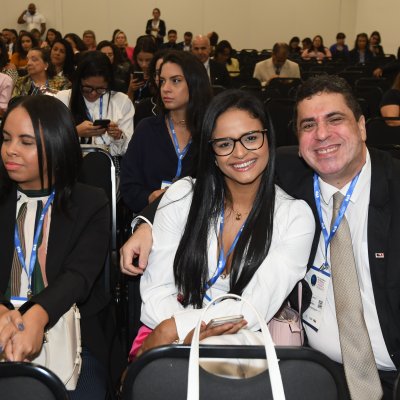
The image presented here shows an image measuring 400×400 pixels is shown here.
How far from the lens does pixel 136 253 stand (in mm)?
2018

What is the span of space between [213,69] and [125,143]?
4.20 meters

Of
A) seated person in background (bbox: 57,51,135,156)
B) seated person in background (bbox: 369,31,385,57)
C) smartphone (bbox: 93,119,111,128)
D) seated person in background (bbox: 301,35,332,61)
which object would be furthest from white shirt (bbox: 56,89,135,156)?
seated person in background (bbox: 369,31,385,57)

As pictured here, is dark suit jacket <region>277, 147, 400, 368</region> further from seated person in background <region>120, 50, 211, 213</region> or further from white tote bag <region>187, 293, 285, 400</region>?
seated person in background <region>120, 50, 211, 213</region>

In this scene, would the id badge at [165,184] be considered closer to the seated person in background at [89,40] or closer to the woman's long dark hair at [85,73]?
the woman's long dark hair at [85,73]

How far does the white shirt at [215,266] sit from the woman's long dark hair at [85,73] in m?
2.12

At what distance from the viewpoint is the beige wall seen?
16.9 m

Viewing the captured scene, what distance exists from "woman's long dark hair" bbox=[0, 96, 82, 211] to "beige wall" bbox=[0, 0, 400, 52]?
617 inches

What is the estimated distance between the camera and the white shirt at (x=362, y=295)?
1873 millimetres

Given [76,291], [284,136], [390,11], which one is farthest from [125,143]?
[390,11]

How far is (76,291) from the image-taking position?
1895 mm

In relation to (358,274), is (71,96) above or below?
above

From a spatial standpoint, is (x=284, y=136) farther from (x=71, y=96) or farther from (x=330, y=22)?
(x=330, y=22)

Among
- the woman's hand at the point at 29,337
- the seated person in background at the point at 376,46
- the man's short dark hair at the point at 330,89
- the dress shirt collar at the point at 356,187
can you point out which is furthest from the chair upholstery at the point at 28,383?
the seated person in background at the point at 376,46

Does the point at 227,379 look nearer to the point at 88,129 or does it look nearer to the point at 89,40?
the point at 88,129
